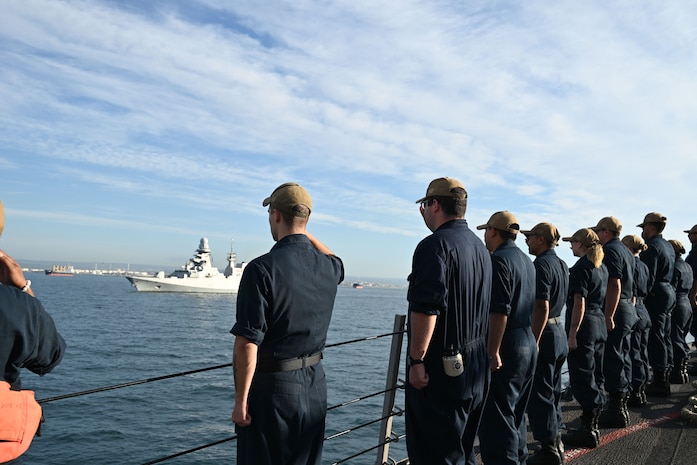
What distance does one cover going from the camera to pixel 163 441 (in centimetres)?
1667

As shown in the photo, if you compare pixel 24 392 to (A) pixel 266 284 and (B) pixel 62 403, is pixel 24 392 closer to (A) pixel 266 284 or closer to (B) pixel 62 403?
(A) pixel 266 284

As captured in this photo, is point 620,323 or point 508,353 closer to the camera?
point 508,353

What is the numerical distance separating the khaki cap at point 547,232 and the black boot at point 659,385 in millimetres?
3412

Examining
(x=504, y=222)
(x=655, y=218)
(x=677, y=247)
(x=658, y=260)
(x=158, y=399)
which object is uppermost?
(x=655, y=218)

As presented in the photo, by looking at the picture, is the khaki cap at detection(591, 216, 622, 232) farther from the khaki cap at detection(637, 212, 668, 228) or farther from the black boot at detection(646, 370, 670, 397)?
the black boot at detection(646, 370, 670, 397)

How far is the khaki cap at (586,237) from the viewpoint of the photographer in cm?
511

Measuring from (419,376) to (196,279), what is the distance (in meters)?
91.2

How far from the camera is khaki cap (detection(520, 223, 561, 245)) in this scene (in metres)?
4.74

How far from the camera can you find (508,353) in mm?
3920

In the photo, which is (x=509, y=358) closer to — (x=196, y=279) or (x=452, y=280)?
(x=452, y=280)

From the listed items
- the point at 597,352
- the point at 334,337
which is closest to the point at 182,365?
the point at 334,337

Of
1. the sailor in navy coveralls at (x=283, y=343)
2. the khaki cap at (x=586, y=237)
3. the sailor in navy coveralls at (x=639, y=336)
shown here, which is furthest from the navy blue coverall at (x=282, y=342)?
the sailor in navy coveralls at (x=639, y=336)

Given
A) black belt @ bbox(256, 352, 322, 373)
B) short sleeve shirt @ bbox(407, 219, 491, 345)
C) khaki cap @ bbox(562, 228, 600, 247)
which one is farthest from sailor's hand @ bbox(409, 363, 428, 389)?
khaki cap @ bbox(562, 228, 600, 247)

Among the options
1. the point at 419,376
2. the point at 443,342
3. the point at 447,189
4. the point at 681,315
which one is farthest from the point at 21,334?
the point at 681,315
